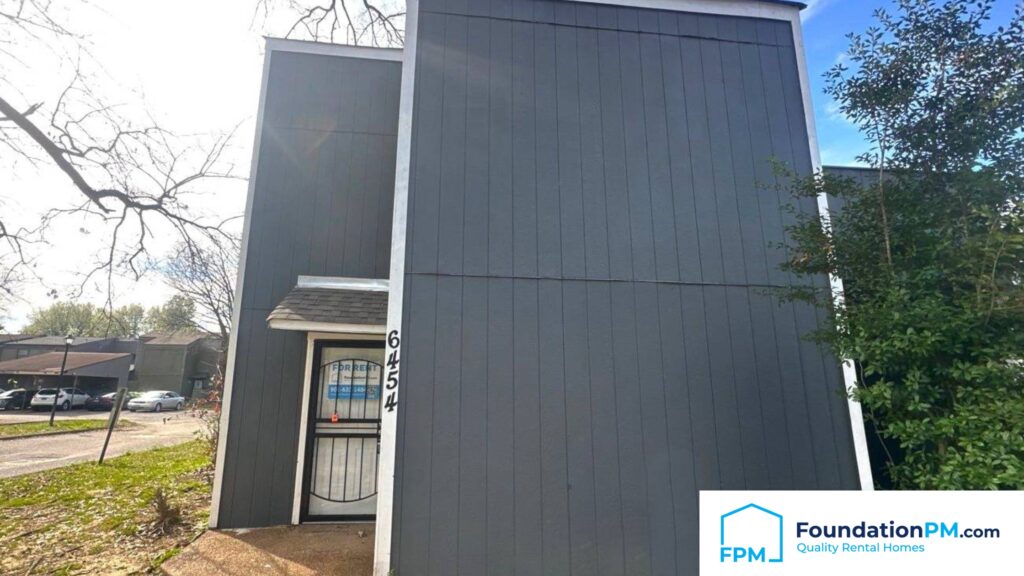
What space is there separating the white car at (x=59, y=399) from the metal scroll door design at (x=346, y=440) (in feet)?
86.8

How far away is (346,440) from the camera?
523cm

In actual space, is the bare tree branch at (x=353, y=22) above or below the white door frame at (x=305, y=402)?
above

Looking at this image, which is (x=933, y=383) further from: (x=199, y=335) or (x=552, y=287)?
(x=199, y=335)

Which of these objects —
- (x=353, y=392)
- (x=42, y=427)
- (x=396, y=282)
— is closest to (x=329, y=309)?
(x=353, y=392)

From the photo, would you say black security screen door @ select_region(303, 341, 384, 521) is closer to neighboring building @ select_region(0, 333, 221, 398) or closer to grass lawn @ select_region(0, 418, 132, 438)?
grass lawn @ select_region(0, 418, 132, 438)

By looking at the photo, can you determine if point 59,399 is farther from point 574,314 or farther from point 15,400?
point 574,314

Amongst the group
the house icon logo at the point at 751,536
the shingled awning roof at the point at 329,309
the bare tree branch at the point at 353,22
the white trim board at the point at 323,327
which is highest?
the bare tree branch at the point at 353,22

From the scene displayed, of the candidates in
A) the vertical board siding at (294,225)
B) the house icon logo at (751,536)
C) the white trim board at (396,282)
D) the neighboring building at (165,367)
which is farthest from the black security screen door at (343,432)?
the neighboring building at (165,367)

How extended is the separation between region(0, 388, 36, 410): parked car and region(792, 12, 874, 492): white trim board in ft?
111

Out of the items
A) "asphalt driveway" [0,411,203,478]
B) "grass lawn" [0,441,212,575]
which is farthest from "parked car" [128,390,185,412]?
"grass lawn" [0,441,212,575]

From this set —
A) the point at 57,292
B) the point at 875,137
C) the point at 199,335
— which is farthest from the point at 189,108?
the point at 199,335

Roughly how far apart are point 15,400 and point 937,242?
114ft

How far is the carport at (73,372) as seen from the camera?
86.0 ft

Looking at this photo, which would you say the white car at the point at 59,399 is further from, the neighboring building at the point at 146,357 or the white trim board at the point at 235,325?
the white trim board at the point at 235,325
